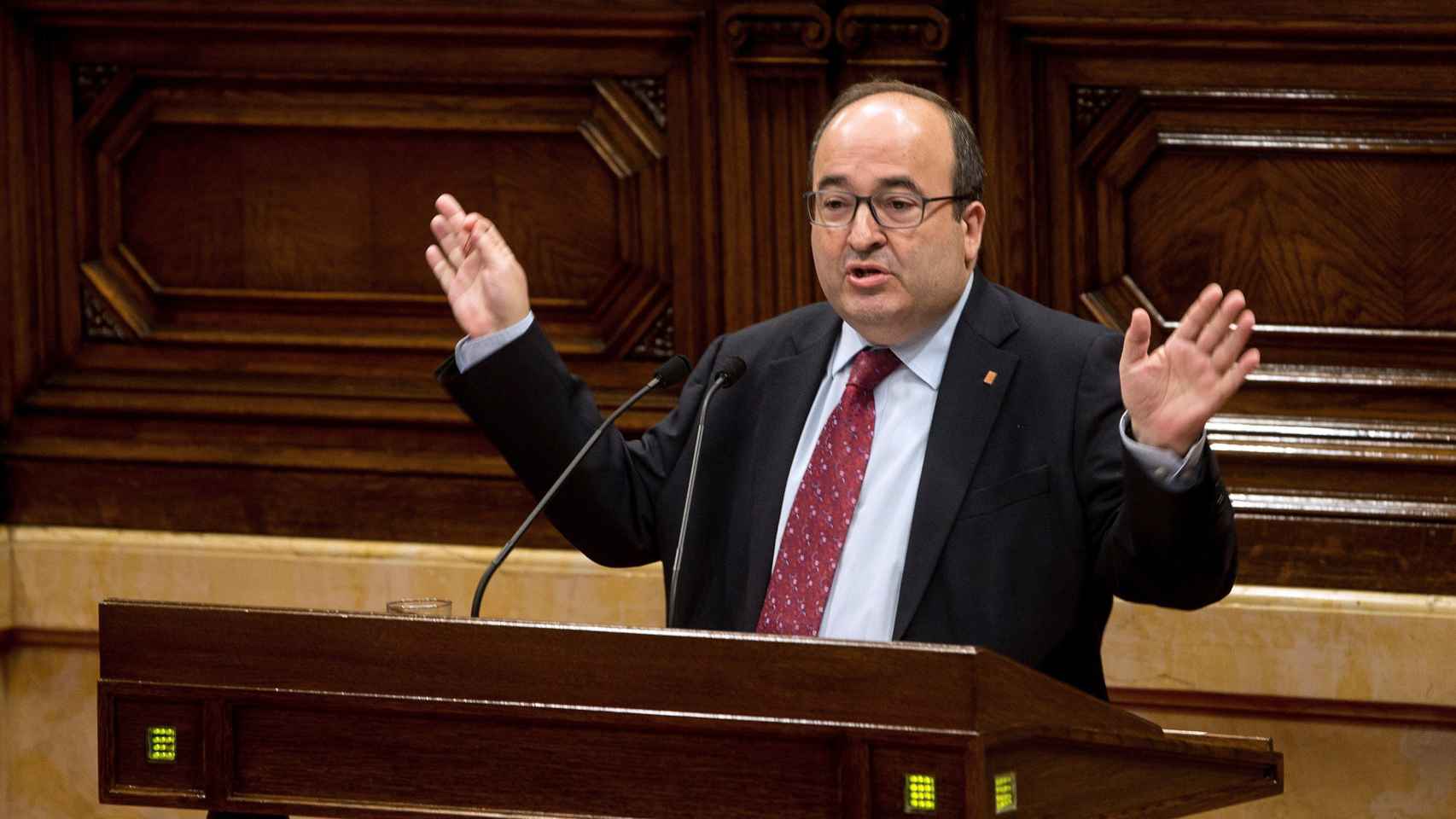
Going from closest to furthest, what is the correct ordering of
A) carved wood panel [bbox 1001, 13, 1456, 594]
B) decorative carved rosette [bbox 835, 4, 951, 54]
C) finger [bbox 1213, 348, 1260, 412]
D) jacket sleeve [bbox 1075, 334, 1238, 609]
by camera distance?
finger [bbox 1213, 348, 1260, 412] → jacket sleeve [bbox 1075, 334, 1238, 609] → carved wood panel [bbox 1001, 13, 1456, 594] → decorative carved rosette [bbox 835, 4, 951, 54]

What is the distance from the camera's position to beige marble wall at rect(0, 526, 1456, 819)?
3867mm

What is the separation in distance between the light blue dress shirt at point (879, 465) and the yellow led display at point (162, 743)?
708mm

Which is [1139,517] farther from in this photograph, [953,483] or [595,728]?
[595,728]

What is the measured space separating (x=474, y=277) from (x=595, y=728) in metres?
0.86

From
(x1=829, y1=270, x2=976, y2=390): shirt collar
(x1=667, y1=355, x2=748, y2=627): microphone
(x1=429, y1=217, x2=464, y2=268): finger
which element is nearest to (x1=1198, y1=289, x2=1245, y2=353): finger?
(x1=829, y1=270, x2=976, y2=390): shirt collar

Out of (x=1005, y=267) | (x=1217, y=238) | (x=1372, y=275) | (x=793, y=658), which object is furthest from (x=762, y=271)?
(x=793, y=658)

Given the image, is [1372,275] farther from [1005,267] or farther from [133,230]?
[133,230]

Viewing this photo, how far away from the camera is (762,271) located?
13.7ft

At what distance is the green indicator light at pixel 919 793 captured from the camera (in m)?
2.00

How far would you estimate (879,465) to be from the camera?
276 centimetres

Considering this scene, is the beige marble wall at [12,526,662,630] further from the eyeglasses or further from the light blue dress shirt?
the eyeglasses

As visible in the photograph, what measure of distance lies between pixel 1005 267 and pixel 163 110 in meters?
1.96

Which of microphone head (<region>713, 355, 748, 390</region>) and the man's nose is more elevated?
the man's nose

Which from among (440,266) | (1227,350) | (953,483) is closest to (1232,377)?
(1227,350)
